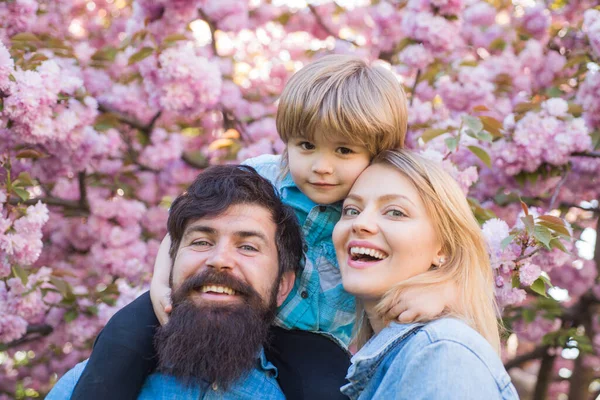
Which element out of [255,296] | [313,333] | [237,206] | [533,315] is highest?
[237,206]

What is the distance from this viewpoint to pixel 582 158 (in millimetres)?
3645

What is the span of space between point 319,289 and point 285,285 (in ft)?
0.48

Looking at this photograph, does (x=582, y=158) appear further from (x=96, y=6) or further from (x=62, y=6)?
(x=96, y=6)

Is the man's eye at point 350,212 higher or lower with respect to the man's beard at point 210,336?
higher

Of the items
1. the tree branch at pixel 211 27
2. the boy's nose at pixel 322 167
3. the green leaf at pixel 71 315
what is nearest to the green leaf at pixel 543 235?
the boy's nose at pixel 322 167

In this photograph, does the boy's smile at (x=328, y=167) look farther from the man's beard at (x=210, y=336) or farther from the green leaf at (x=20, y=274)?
the green leaf at (x=20, y=274)

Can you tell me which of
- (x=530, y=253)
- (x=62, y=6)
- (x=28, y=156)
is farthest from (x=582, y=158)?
(x=62, y=6)

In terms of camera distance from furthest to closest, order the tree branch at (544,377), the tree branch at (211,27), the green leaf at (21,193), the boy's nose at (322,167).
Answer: the tree branch at (211,27), the tree branch at (544,377), the green leaf at (21,193), the boy's nose at (322,167)

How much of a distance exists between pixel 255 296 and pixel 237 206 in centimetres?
34

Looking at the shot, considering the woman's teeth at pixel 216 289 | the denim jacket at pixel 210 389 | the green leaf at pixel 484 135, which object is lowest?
the denim jacket at pixel 210 389

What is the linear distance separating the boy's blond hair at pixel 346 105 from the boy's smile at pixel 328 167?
3 cm

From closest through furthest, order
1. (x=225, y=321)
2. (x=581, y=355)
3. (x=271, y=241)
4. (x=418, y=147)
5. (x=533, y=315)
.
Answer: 1. (x=225, y=321)
2. (x=271, y=241)
3. (x=418, y=147)
4. (x=533, y=315)
5. (x=581, y=355)

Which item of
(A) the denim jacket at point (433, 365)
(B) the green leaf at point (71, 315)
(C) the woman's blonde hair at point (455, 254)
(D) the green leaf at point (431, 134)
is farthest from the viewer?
(B) the green leaf at point (71, 315)

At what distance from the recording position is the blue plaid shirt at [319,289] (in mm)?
2686
